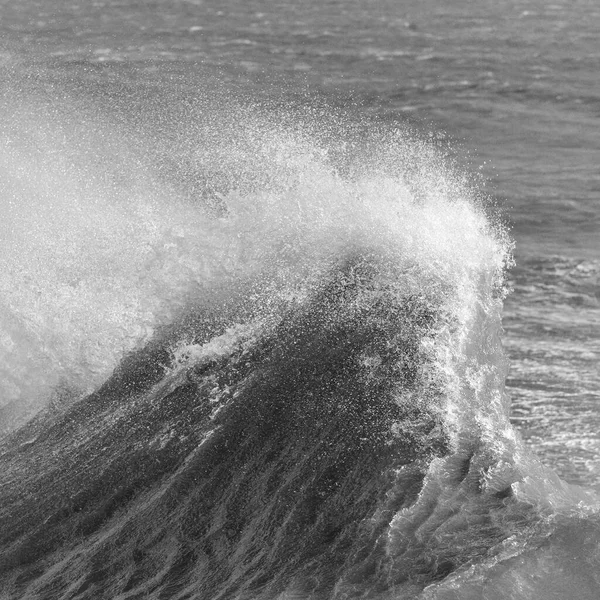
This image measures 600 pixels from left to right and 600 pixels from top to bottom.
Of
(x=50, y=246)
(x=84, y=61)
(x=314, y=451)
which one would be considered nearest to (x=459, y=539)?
(x=314, y=451)

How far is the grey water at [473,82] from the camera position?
13.6m

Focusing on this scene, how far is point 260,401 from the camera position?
909cm

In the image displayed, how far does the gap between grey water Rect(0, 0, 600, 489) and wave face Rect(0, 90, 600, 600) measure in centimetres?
255

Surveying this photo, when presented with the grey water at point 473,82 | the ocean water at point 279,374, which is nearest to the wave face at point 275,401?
the ocean water at point 279,374

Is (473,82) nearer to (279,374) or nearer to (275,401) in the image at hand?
(279,374)

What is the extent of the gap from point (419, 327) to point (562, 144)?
14519mm

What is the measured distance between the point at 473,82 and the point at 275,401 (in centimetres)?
2037

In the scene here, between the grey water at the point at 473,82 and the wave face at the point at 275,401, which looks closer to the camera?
the wave face at the point at 275,401

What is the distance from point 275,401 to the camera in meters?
9.09

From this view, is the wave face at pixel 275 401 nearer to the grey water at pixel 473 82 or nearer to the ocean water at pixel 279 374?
the ocean water at pixel 279 374

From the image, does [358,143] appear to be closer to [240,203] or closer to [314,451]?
[240,203]

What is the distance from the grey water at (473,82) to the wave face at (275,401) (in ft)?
8.37

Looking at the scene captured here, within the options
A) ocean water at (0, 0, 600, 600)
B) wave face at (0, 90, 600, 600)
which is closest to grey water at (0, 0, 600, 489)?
ocean water at (0, 0, 600, 600)

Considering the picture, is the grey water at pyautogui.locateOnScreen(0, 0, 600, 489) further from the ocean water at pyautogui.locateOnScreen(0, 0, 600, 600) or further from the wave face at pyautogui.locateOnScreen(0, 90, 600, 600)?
the wave face at pyautogui.locateOnScreen(0, 90, 600, 600)
